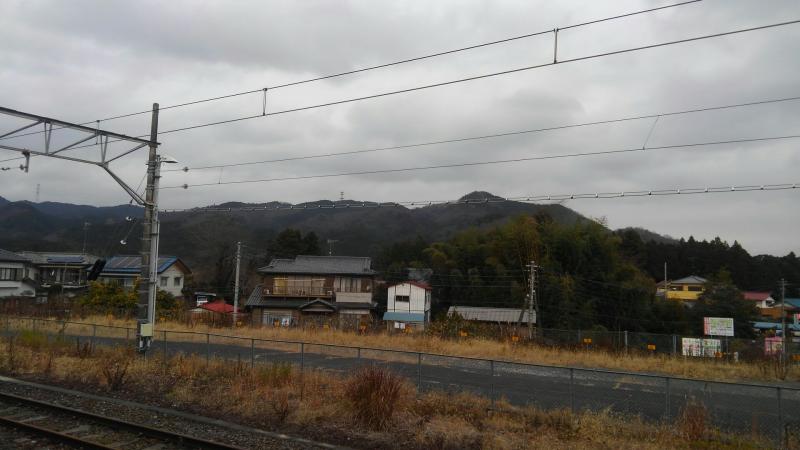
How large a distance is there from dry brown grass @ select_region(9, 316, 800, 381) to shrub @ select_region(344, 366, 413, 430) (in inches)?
497

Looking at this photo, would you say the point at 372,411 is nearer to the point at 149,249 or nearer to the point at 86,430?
the point at 86,430

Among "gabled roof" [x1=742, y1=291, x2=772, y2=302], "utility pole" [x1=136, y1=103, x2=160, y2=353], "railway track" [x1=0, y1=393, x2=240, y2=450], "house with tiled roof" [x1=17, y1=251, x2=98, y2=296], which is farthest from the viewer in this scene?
"gabled roof" [x1=742, y1=291, x2=772, y2=302]

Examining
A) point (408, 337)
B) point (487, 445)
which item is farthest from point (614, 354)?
point (487, 445)

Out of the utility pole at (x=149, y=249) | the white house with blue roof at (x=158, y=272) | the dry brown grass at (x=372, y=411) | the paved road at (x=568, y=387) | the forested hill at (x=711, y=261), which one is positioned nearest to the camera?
the dry brown grass at (x=372, y=411)

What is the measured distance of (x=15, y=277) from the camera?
55688 millimetres

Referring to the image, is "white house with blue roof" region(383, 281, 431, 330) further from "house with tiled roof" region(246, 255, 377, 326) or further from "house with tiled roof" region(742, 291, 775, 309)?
"house with tiled roof" region(742, 291, 775, 309)

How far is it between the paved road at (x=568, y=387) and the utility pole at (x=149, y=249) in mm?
1596

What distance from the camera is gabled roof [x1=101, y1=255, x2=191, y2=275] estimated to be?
201ft

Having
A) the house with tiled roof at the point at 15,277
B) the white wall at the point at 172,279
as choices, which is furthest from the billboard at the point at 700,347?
the house with tiled roof at the point at 15,277

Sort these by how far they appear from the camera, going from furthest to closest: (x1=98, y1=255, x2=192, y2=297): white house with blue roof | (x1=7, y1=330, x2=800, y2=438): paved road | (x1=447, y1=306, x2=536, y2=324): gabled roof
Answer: (x1=98, y1=255, x2=192, y2=297): white house with blue roof < (x1=447, y1=306, x2=536, y2=324): gabled roof < (x1=7, y1=330, x2=800, y2=438): paved road

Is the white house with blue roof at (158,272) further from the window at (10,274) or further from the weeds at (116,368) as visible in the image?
the weeds at (116,368)

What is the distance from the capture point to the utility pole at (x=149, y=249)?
16453mm

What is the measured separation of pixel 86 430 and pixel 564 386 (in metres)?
13.2

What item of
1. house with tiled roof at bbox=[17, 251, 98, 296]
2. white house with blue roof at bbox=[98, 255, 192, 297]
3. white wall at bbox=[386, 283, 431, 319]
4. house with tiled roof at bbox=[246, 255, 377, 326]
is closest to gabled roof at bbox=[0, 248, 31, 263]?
house with tiled roof at bbox=[17, 251, 98, 296]
